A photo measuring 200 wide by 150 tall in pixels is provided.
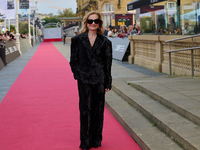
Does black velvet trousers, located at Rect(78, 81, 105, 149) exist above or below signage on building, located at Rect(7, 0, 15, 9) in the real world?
below

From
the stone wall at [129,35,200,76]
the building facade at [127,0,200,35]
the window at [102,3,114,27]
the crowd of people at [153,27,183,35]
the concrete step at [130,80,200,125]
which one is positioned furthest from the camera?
the window at [102,3,114,27]

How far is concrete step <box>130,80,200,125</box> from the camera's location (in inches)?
223

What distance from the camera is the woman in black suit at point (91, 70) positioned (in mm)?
4969

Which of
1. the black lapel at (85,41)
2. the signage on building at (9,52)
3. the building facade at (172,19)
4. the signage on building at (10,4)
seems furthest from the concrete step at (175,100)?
the signage on building at (10,4)

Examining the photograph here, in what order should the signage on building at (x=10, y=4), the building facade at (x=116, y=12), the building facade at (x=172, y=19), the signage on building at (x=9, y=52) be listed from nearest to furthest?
the building facade at (x=172, y=19), the signage on building at (x=9, y=52), the signage on building at (x=10, y=4), the building facade at (x=116, y=12)

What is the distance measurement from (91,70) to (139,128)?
1463mm

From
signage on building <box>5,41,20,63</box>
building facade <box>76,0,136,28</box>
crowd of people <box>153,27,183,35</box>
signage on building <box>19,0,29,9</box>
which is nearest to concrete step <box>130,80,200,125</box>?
crowd of people <box>153,27,183,35</box>

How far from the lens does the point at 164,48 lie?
14164mm

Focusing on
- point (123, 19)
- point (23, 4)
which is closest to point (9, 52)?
point (23, 4)

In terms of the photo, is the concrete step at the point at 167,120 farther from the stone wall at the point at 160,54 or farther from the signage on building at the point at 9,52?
the signage on building at the point at 9,52

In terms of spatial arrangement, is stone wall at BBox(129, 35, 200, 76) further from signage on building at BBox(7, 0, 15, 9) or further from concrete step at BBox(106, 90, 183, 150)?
signage on building at BBox(7, 0, 15, 9)

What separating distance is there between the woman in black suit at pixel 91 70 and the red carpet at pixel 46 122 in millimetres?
407

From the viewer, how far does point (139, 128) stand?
5.88 meters

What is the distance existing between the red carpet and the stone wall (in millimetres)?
3511
